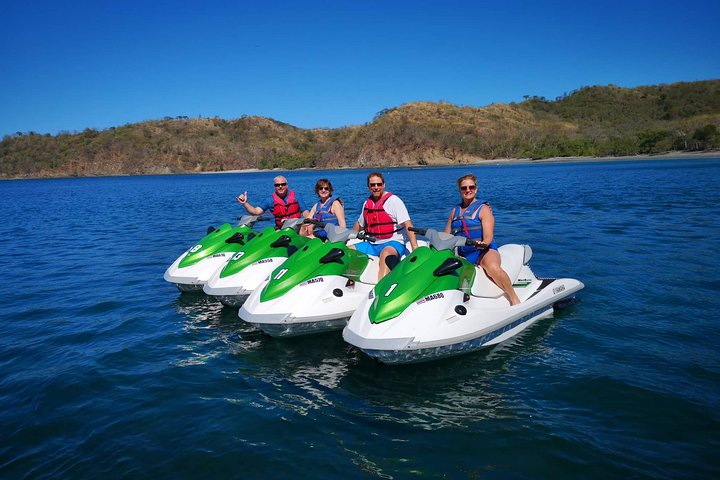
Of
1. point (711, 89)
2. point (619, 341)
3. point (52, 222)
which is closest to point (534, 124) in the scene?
point (711, 89)

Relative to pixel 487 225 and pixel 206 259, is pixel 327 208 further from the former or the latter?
pixel 487 225

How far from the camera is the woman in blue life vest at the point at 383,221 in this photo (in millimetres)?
6676

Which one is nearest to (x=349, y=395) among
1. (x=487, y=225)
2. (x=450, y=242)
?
(x=450, y=242)

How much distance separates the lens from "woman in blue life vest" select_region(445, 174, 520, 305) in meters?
5.89

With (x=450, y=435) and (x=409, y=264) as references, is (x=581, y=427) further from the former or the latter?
(x=409, y=264)

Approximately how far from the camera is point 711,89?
13350 cm

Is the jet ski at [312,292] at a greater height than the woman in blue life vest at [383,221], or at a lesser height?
lesser

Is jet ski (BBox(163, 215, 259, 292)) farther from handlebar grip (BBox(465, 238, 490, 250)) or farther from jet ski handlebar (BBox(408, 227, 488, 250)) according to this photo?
handlebar grip (BBox(465, 238, 490, 250))

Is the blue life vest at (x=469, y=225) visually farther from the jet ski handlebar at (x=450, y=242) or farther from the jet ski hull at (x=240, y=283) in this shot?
the jet ski hull at (x=240, y=283)

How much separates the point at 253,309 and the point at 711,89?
164m

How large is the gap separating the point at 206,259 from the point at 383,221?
3.08 meters

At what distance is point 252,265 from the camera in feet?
23.4

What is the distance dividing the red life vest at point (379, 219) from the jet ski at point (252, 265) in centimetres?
108

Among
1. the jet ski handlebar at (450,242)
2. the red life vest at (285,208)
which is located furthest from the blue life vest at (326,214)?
the jet ski handlebar at (450,242)
